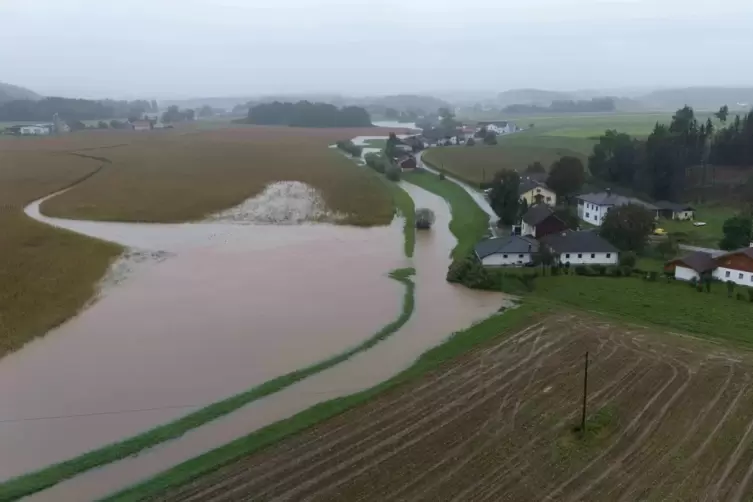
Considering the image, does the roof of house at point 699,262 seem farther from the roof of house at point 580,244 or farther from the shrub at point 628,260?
the roof of house at point 580,244

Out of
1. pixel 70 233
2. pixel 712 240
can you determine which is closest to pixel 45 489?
pixel 70 233

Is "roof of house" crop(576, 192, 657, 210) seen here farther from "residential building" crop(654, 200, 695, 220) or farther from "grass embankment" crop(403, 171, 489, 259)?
"grass embankment" crop(403, 171, 489, 259)

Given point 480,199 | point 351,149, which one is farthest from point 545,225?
point 351,149

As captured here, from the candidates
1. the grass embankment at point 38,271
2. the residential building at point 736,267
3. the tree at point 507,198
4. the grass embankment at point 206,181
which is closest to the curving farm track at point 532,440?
the residential building at point 736,267

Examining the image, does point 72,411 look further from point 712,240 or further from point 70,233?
point 712,240

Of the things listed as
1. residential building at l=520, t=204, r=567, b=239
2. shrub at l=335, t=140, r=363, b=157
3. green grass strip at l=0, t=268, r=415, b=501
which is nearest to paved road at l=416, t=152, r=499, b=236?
residential building at l=520, t=204, r=567, b=239
